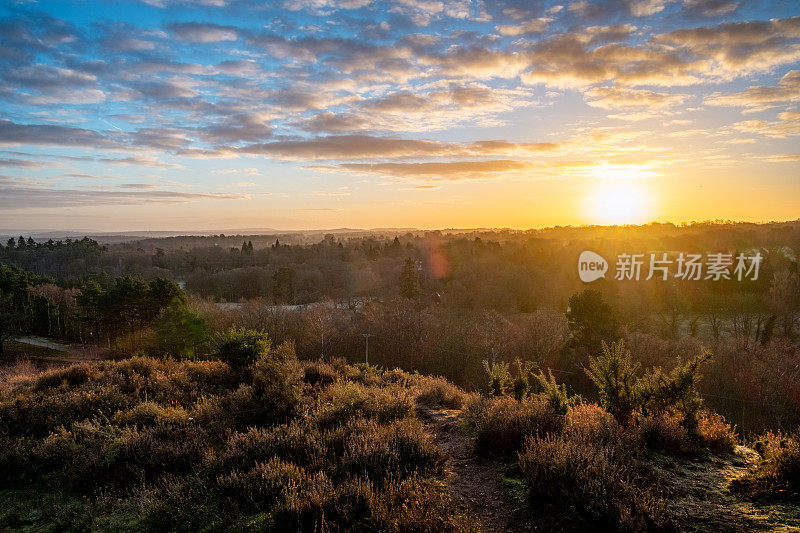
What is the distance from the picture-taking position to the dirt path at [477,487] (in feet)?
18.3

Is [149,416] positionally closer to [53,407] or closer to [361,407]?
[53,407]

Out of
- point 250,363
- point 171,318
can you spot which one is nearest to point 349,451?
point 250,363

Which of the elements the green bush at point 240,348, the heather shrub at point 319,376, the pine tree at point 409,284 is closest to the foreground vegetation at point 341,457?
the heather shrub at point 319,376

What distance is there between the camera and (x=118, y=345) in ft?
143

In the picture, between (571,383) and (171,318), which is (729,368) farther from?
(171,318)

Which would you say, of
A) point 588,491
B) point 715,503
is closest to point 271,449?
point 588,491

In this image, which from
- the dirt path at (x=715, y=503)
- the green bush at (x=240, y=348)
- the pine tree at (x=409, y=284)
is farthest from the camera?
the pine tree at (x=409, y=284)

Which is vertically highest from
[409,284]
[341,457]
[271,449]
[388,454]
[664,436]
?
[664,436]

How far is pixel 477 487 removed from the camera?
6.64m

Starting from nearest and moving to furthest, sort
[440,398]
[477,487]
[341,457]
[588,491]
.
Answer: [588,491]
[477,487]
[341,457]
[440,398]

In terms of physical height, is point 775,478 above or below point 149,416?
above

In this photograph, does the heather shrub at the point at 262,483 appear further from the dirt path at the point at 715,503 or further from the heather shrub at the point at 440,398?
the heather shrub at the point at 440,398

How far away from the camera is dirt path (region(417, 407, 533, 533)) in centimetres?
559

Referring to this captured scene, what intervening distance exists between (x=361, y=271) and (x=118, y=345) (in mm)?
47791
